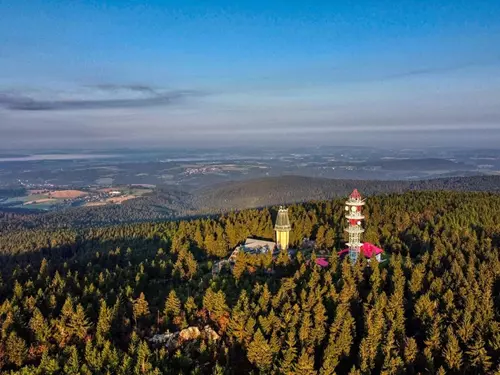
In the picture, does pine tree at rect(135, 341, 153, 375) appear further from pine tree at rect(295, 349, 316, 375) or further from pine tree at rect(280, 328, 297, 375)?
pine tree at rect(295, 349, 316, 375)

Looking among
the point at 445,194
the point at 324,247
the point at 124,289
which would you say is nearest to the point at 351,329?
the point at 124,289

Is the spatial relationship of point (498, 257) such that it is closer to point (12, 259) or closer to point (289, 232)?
point (289, 232)

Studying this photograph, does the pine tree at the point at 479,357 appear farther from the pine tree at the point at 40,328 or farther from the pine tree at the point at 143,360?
the pine tree at the point at 40,328

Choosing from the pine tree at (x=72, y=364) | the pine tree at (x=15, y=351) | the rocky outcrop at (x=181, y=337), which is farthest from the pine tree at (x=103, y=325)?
the pine tree at (x=15, y=351)

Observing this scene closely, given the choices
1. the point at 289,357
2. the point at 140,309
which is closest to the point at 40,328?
the point at 140,309

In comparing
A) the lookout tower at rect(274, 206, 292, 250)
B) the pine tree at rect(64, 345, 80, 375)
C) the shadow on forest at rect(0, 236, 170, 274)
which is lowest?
the shadow on forest at rect(0, 236, 170, 274)

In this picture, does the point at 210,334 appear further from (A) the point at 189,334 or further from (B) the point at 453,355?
(B) the point at 453,355

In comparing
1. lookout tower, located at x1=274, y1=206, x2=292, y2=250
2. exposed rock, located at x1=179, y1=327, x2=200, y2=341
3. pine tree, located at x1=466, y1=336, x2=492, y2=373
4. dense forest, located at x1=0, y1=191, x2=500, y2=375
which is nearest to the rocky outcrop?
exposed rock, located at x1=179, y1=327, x2=200, y2=341
